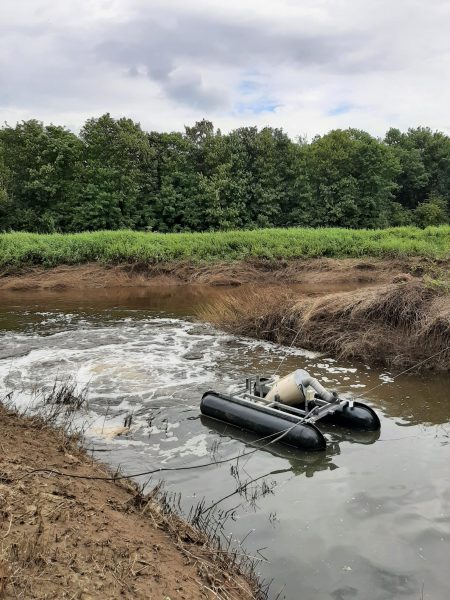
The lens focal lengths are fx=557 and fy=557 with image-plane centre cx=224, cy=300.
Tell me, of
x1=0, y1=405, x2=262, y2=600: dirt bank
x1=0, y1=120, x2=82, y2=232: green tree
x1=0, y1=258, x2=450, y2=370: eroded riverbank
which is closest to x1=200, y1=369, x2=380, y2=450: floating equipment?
x1=0, y1=405, x2=262, y2=600: dirt bank

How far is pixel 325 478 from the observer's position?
22.4ft

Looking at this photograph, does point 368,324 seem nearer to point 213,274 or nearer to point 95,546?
point 95,546

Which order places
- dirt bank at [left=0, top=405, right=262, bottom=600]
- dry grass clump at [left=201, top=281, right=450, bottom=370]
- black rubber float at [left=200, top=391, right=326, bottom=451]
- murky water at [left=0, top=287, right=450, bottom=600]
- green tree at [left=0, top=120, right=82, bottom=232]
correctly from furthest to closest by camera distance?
green tree at [left=0, top=120, right=82, bottom=232] → dry grass clump at [left=201, top=281, right=450, bottom=370] → black rubber float at [left=200, top=391, right=326, bottom=451] → murky water at [left=0, top=287, right=450, bottom=600] → dirt bank at [left=0, top=405, right=262, bottom=600]

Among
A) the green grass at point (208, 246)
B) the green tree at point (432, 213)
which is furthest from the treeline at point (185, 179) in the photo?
the green grass at point (208, 246)

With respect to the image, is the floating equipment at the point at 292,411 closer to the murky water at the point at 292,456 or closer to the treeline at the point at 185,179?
the murky water at the point at 292,456

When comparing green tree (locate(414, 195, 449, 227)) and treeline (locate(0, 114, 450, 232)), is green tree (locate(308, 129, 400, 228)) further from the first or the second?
green tree (locate(414, 195, 449, 227))

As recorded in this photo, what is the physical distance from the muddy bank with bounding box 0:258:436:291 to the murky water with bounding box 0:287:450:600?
1139cm

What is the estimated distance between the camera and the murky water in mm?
5121

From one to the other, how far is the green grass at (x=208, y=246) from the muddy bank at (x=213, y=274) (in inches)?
31.5

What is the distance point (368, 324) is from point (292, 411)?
5013 mm

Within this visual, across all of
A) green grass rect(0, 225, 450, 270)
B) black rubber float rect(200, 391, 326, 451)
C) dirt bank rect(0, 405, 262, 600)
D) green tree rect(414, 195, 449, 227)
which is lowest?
black rubber float rect(200, 391, 326, 451)

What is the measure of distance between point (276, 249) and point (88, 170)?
1714cm

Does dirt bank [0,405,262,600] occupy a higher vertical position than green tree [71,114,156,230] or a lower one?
lower

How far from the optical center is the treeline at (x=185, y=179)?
130 ft
